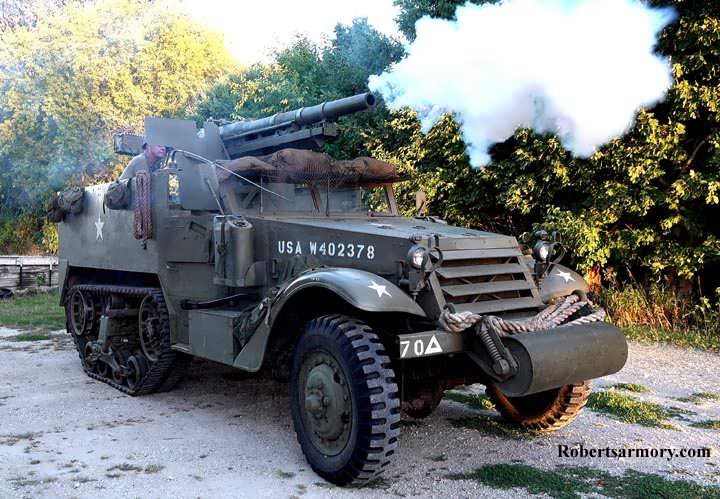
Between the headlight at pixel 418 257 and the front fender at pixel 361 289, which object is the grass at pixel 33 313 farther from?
the headlight at pixel 418 257

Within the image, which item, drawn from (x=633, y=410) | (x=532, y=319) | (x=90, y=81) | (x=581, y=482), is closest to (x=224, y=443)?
(x=532, y=319)

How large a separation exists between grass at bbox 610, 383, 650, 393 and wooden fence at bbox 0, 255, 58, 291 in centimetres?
1387

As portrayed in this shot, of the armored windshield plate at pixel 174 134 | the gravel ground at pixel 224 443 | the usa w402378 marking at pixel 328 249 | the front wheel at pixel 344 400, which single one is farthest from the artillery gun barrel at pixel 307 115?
the gravel ground at pixel 224 443

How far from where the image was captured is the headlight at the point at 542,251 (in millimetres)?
5965

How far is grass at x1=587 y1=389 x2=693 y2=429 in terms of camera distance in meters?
6.34

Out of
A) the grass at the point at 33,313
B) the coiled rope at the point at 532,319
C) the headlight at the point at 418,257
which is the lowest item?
the grass at the point at 33,313

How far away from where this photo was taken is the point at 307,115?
722 centimetres

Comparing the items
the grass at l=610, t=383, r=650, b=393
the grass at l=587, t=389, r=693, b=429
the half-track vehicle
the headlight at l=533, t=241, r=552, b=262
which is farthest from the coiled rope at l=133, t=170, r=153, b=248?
the grass at l=610, t=383, r=650, b=393

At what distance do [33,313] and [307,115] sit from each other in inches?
345

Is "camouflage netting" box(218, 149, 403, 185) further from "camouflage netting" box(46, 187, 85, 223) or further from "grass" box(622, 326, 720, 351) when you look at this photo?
"grass" box(622, 326, 720, 351)

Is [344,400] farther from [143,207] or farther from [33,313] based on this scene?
[33,313]

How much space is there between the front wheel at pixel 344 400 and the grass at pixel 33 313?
26.4ft

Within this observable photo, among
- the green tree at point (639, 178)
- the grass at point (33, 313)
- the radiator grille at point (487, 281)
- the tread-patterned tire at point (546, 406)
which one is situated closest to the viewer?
the radiator grille at point (487, 281)

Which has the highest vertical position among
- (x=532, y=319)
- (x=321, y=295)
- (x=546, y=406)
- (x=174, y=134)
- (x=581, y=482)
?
(x=174, y=134)
